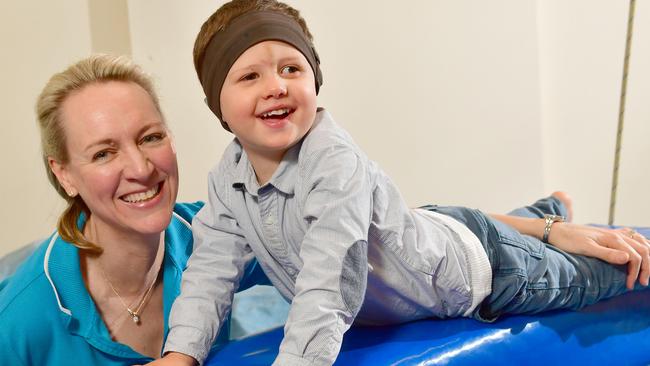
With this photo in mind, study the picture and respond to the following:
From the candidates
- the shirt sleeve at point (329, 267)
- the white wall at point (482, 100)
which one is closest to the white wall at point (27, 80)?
the white wall at point (482, 100)

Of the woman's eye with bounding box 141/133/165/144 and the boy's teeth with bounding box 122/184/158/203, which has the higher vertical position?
the woman's eye with bounding box 141/133/165/144

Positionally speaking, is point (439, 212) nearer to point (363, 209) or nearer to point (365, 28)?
point (363, 209)

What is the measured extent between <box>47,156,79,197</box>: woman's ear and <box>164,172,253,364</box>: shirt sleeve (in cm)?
30

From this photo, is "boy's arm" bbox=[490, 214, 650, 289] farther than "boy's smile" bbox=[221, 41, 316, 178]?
Yes

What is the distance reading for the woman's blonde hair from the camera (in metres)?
1.51

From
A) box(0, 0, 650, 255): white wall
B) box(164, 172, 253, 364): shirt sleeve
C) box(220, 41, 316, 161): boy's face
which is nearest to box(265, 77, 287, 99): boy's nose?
box(220, 41, 316, 161): boy's face

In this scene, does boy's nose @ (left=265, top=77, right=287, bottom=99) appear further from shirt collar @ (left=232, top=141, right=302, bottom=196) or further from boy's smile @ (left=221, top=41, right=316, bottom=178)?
shirt collar @ (left=232, top=141, right=302, bottom=196)

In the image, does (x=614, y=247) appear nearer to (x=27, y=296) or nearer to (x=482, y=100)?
(x=27, y=296)

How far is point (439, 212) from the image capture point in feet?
5.12

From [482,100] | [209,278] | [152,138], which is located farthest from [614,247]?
[482,100]

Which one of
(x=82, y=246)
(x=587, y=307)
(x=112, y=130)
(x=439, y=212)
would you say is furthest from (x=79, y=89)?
(x=587, y=307)

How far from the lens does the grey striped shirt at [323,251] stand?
1.12m

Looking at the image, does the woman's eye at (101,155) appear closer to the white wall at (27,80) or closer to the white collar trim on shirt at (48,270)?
the white collar trim on shirt at (48,270)

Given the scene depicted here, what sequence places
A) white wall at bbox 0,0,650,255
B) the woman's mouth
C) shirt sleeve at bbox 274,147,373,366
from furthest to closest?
white wall at bbox 0,0,650,255 → the woman's mouth → shirt sleeve at bbox 274,147,373,366
